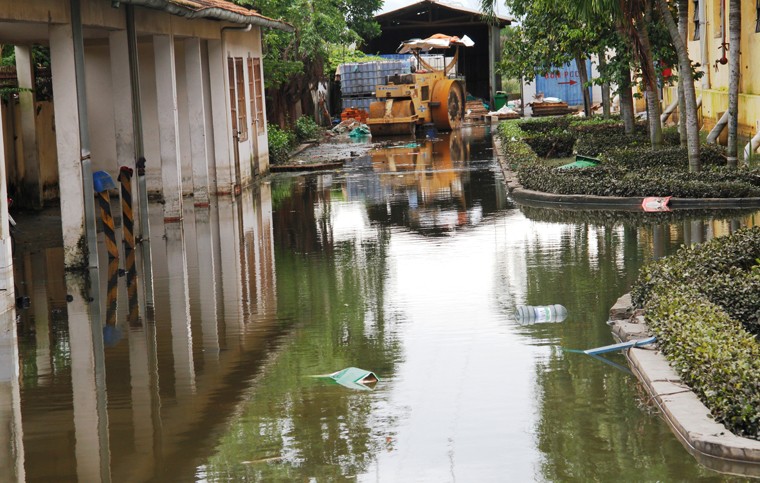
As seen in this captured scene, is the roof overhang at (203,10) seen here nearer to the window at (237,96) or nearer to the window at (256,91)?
the window at (237,96)

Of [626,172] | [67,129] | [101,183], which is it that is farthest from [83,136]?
[626,172]

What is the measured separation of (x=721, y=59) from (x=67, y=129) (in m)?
16.2

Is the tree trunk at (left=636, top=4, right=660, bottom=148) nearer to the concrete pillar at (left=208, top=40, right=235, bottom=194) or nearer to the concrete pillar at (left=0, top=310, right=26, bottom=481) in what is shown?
the concrete pillar at (left=208, top=40, right=235, bottom=194)

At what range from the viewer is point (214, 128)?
2247 cm

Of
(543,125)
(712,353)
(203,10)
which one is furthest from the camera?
(543,125)

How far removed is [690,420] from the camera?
22.2ft

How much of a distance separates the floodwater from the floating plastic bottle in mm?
143

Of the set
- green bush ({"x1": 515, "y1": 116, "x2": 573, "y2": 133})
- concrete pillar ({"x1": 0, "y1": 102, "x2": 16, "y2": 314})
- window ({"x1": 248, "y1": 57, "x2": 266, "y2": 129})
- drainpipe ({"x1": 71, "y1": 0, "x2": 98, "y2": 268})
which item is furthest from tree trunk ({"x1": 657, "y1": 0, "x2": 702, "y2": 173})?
green bush ({"x1": 515, "y1": 116, "x2": 573, "y2": 133})

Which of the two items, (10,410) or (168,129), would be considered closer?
(10,410)

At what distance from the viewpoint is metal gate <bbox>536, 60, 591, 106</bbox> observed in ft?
178

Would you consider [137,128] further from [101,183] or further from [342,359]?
[342,359]

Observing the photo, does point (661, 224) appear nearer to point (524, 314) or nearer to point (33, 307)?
point (524, 314)

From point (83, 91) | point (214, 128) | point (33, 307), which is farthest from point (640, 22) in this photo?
point (33, 307)

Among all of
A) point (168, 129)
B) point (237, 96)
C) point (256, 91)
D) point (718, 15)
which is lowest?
point (168, 129)
